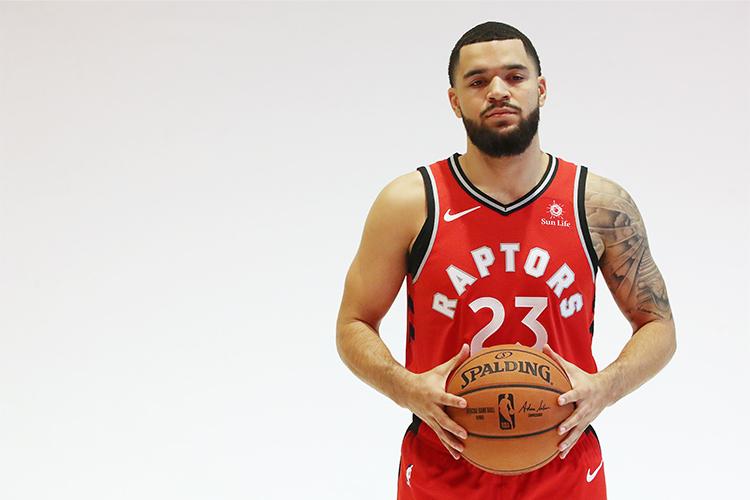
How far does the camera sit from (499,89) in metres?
1.95

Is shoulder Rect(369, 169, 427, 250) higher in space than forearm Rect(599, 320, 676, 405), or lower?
higher

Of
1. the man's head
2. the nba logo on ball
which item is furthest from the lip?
the nba logo on ball

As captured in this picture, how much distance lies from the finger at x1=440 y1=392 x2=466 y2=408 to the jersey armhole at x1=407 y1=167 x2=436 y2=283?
362 millimetres

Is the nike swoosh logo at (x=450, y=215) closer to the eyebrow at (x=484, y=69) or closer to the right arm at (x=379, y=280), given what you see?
the right arm at (x=379, y=280)

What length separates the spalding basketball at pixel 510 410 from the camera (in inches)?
68.1

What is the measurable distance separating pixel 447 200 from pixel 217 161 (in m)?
2.18

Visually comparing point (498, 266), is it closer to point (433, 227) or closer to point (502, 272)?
point (502, 272)

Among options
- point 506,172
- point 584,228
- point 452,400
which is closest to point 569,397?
point 452,400

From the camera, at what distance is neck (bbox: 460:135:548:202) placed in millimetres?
2039

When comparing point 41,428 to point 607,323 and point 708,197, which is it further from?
point 708,197

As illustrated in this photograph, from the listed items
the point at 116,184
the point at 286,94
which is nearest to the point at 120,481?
the point at 116,184

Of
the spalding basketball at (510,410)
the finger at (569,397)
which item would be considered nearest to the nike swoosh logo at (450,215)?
the spalding basketball at (510,410)

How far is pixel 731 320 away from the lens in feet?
12.7

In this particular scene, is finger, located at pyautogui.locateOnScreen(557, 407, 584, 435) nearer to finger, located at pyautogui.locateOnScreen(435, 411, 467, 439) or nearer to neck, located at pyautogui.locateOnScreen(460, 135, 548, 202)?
finger, located at pyautogui.locateOnScreen(435, 411, 467, 439)
